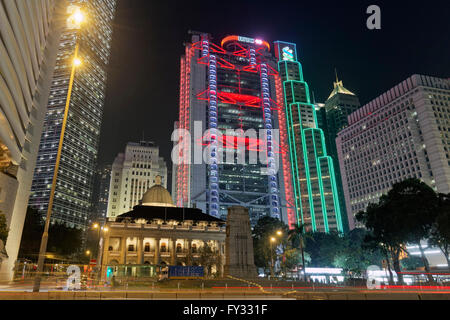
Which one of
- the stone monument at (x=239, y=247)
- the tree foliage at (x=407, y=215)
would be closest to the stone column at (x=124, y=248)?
the stone monument at (x=239, y=247)

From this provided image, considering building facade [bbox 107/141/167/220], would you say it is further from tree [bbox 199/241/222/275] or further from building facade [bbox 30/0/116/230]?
tree [bbox 199/241/222/275]

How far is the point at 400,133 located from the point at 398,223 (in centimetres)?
9994

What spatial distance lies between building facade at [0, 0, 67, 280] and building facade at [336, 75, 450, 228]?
122 metres

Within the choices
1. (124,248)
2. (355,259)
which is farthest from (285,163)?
(124,248)

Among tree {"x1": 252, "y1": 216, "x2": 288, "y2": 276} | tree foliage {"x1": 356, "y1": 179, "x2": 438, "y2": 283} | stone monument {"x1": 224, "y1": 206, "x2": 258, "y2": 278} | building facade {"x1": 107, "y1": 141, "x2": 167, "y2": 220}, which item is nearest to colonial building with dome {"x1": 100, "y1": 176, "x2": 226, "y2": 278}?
tree {"x1": 252, "y1": 216, "x2": 288, "y2": 276}

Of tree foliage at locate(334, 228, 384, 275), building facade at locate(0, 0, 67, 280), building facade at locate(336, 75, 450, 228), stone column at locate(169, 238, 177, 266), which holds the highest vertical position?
building facade at locate(336, 75, 450, 228)

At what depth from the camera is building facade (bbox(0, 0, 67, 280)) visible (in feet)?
100

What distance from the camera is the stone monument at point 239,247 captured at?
37.7 meters

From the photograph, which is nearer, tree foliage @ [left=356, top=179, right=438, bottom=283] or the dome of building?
tree foliage @ [left=356, top=179, right=438, bottom=283]

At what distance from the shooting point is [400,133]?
132875mm

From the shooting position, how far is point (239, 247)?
3912 cm

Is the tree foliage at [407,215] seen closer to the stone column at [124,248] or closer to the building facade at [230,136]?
the stone column at [124,248]

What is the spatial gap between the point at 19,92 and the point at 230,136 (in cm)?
11916

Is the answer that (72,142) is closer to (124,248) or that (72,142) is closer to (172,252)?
(124,248)
